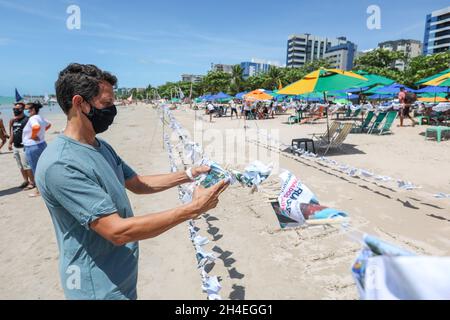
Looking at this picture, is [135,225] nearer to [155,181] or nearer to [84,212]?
[84,212]

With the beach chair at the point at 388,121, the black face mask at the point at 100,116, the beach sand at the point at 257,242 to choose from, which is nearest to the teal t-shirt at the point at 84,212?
the black face mask at the point at 100,116

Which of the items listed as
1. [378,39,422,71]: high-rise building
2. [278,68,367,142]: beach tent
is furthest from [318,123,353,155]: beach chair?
[378,39,422,71]: high-rise building

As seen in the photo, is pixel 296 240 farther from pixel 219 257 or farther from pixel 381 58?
pixel 381 58

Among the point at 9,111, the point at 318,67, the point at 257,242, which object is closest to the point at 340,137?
the point at 257,242

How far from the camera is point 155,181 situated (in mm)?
2328

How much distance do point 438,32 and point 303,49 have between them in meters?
64.9

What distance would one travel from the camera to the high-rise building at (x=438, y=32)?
9162cm

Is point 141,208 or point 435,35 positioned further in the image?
point 435,35

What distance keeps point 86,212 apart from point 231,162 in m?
7.45

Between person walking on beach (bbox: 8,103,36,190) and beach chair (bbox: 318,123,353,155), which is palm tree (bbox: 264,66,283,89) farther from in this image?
person walking on beach (bbox: 8,103,36,190)

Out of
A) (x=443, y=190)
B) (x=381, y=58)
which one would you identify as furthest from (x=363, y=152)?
(x=381, y=58)

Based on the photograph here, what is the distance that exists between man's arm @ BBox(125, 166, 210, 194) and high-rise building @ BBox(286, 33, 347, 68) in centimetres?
15666

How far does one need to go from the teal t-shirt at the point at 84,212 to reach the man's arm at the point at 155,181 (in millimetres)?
569
